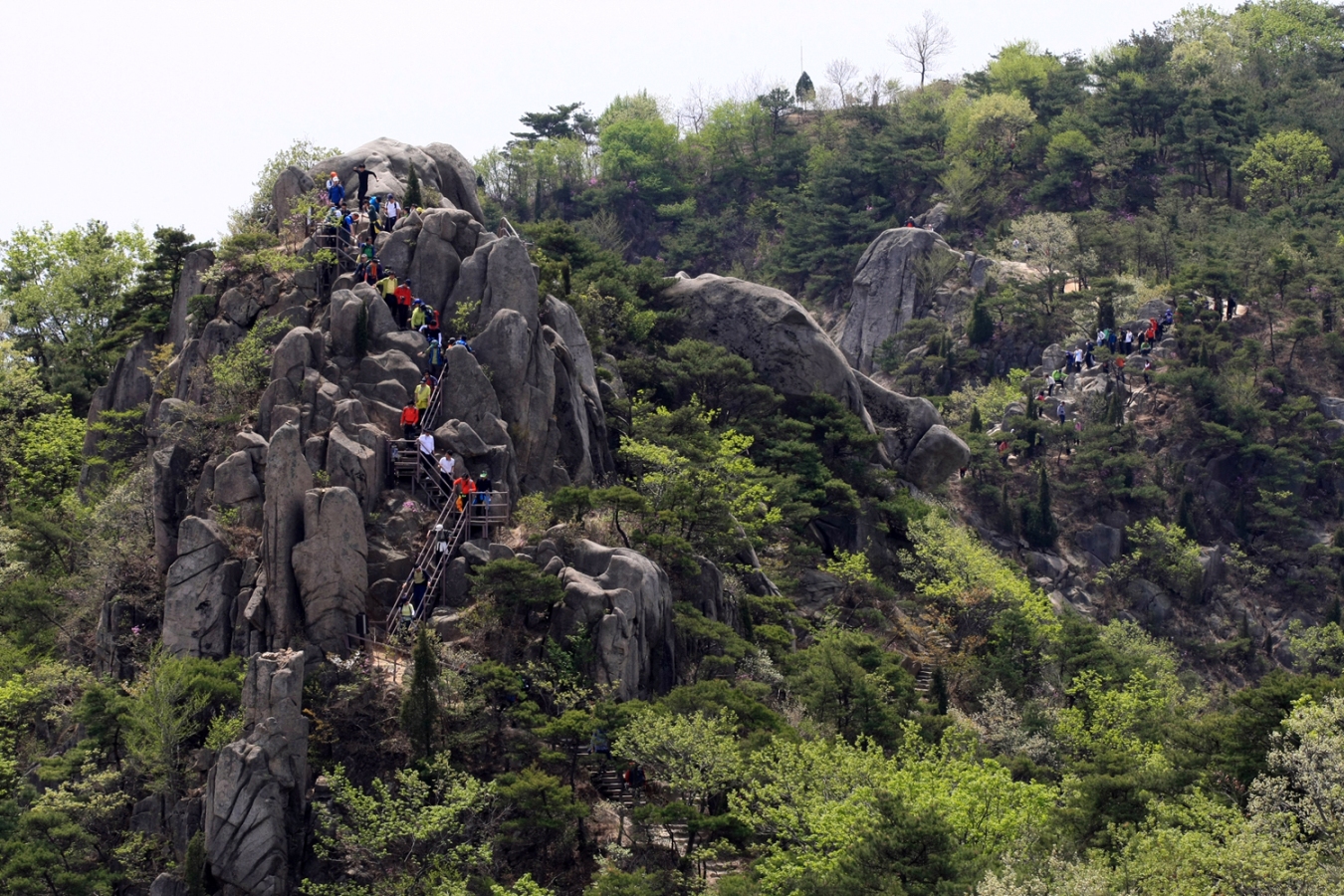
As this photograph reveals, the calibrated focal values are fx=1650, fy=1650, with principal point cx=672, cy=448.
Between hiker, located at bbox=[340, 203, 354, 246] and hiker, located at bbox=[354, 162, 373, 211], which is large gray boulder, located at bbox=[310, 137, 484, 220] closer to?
hiker, located at bbox=[354, 162, 373, 211]

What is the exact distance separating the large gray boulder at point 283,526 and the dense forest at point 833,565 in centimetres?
162

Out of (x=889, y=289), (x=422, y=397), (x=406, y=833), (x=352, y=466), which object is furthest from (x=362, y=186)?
(x=889, y=289)

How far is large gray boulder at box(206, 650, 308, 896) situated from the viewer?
136 ft

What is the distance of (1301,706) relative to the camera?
42.2 metres

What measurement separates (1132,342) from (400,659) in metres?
56.0

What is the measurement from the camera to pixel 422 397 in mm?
49781

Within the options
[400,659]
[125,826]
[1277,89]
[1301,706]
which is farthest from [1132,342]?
[125,826]

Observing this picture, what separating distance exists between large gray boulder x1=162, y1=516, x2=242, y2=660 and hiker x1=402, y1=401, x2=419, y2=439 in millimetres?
6193

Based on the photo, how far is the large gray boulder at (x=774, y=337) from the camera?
73.2m

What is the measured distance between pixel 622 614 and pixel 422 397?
30.0 ft

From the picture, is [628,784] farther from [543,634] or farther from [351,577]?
[351,577]

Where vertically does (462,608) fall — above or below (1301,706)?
above

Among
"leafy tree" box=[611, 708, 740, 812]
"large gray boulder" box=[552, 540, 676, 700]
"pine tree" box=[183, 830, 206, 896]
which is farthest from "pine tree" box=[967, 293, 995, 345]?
"pine tree" box=[183, 830, 206, 896]

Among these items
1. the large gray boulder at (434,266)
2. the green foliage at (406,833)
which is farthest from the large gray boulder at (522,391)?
the green foliage at (406,833)
